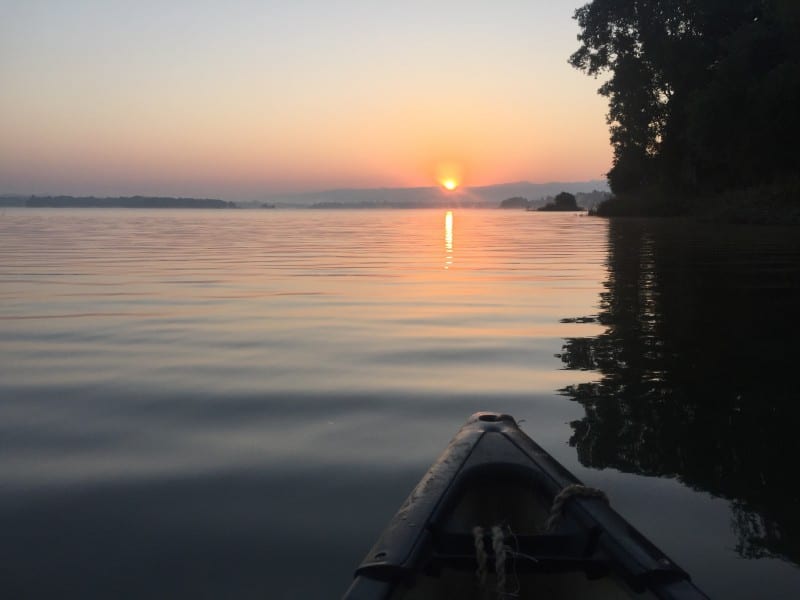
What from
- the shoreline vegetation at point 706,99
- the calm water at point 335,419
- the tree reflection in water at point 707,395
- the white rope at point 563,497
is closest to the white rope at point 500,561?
the white rope at point 563,497

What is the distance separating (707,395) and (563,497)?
2.86 meters

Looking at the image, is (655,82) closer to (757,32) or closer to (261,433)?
(757,32)

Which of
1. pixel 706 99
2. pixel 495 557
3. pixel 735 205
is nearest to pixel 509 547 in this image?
pixel 495 557

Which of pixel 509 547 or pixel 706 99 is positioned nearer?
pixel 509 547

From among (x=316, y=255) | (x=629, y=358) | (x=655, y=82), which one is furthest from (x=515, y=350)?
(x=655, y=82)

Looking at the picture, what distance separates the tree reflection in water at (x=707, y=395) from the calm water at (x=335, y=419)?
0.07 feet

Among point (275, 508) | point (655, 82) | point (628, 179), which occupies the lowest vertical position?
point (275, 508)

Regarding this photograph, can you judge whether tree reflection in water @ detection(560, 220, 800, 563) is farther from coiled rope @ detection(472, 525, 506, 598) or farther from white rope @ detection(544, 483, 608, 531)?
coiled rope @ detection(472, 525, 506, 598)

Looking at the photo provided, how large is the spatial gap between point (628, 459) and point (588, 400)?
1129 millimetres

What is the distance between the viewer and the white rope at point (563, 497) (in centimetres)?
251

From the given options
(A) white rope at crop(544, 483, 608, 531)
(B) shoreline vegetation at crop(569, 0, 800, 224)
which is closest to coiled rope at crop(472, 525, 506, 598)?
(A) white rope at crop(544, 483, 608, 531)

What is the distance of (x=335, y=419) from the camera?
4.54 meters

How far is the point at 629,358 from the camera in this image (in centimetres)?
605

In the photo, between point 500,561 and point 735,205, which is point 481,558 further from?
point 735,205
